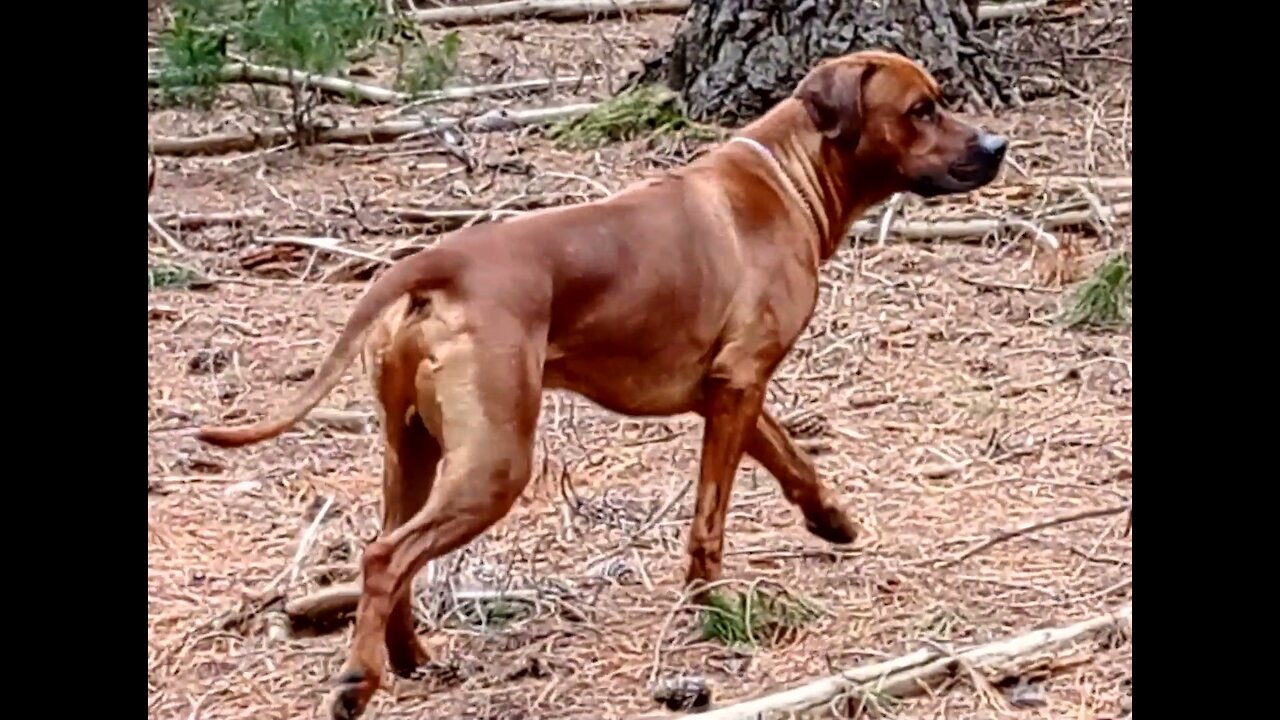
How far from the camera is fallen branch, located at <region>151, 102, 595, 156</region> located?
8234mm

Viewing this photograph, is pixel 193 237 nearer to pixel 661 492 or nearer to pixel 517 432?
pixel 661 492

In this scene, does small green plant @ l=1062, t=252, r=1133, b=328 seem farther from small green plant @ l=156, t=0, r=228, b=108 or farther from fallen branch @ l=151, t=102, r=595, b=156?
small green plant @ l=156, t=0, r=228, b=108

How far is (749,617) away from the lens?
443cm

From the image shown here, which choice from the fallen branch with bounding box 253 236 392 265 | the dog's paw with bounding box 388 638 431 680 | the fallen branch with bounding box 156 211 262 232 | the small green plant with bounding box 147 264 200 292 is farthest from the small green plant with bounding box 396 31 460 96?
the dog's paw with bounding box 388 638 431 680

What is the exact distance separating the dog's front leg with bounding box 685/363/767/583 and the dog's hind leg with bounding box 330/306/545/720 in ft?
2.08

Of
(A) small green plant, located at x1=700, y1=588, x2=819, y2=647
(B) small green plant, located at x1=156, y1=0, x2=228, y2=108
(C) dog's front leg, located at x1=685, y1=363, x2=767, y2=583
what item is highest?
(C) dog's front leg, located at x1=685, y1=363, x2=767, y2=583

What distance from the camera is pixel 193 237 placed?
748 cm

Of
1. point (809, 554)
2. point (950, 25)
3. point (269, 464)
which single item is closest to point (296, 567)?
point (269, 464)

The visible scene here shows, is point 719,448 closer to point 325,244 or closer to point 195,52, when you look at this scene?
point 325,244

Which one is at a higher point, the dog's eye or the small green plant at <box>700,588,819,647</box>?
the dog's eye

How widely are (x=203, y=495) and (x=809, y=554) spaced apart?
1.74m

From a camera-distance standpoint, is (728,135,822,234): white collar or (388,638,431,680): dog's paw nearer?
(388,638,431,680): dog's paw
